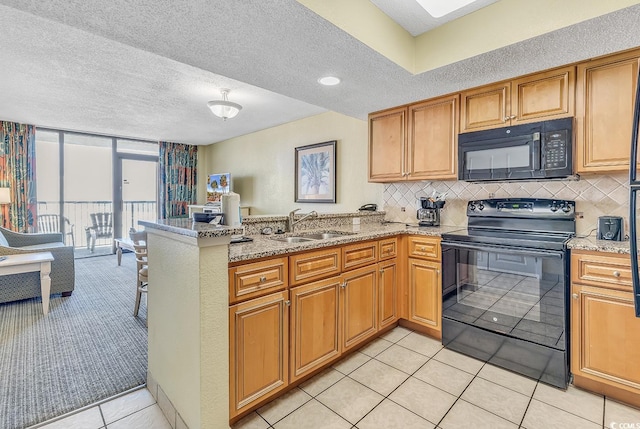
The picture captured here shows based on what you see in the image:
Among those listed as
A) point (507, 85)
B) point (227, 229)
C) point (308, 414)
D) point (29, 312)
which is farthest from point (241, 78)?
point (29, 312)

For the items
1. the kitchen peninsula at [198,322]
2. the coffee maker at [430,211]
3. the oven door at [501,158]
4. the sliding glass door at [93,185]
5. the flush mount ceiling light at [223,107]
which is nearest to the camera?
the kitchen peninsula at [198,322]

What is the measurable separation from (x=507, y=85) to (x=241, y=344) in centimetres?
265

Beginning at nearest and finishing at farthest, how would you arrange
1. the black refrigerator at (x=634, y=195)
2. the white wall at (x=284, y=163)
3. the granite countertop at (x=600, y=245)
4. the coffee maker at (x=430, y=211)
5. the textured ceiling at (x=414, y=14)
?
the black refrigerator at (x=634, y=195)
the granite countertop at (x=600, y=245)
the textured ceiling at (x=414, y=14)
the coffee maker at (x=430, y=211)
the white wall at (x=284, y=163)

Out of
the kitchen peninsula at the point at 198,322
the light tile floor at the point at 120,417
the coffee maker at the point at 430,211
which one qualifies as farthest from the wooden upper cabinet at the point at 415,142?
the light tile floor at the point at 120,417

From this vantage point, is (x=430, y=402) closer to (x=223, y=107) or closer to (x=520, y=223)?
(x=520, y=223)

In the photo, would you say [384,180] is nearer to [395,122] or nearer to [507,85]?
[395,122]

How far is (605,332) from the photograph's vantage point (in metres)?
1.81

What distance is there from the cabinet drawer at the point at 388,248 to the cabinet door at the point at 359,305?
0.13 metres

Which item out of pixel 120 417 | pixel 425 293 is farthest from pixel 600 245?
pixel 120 417

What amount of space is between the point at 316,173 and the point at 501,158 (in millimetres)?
2644

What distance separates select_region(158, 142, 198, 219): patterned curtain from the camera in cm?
698

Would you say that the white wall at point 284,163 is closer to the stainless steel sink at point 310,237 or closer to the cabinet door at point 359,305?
the stainless steel sink at point 310,237

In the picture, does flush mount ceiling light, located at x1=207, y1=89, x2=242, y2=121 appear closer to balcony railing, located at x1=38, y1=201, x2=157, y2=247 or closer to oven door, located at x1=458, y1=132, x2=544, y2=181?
oven door, located at x1=458, y1=132, x2=544, y2=181

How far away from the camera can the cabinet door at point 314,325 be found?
1.84 meters
